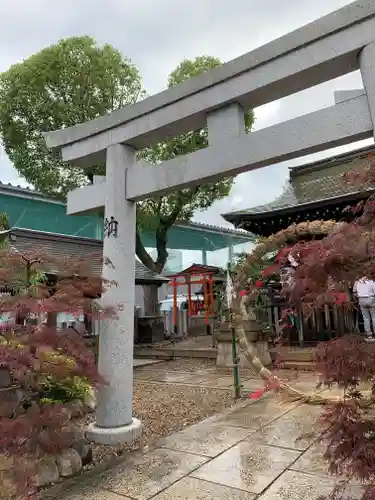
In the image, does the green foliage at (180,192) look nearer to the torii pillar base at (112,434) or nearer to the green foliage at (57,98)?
the green foliage at (57,98)

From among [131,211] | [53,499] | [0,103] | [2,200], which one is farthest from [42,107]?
[53,499]

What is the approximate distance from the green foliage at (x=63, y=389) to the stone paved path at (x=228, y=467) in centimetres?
82

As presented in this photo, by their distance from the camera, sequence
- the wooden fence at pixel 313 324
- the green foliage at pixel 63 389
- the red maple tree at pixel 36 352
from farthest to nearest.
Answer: the wooden fence at pixel 313 324 < the green foliage at pixel 63 389 < the red maple tree at pixel 36 352

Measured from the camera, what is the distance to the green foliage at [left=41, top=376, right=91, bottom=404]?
3416 mm

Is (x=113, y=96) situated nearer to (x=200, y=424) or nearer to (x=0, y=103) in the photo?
(x=0, y=103)

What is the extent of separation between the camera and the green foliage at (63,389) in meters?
3.42

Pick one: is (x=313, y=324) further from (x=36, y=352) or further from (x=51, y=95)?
(x=51, y=95)

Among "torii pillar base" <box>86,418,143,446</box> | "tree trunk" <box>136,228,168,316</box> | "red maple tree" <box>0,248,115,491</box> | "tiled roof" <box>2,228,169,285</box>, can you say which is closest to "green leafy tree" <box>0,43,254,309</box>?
"tiled roof" <box>2,228,169,285</box>

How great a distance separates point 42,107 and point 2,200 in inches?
157

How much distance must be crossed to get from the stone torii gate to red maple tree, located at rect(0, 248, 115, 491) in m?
0.42

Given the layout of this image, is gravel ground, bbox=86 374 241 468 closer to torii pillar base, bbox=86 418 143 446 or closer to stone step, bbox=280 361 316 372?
torii pillar base, bbox=86 418 143 446

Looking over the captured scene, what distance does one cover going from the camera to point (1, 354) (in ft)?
8.80

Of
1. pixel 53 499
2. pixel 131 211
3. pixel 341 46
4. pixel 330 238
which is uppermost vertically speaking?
pixel 341 46

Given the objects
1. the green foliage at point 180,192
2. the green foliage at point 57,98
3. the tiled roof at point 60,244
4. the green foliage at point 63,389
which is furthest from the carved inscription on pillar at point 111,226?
the green foliage at point 180,192
